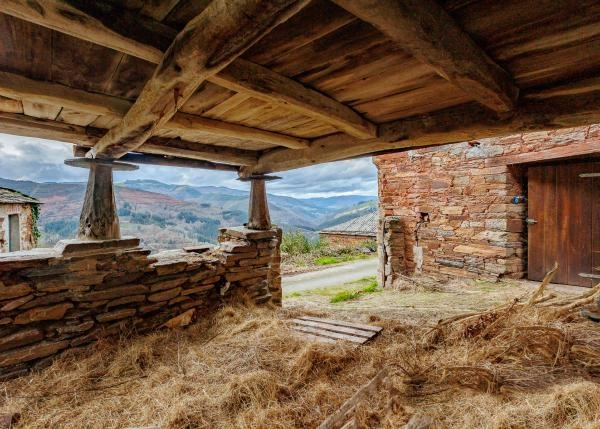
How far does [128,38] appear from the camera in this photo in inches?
44.3

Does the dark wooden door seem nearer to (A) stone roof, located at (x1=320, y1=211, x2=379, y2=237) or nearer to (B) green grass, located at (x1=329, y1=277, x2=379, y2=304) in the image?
(B) green grass, located at (x1=329, y1=277, x2=379, y2=304)

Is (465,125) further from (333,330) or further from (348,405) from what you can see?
(333,330)

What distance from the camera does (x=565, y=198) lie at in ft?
15.4

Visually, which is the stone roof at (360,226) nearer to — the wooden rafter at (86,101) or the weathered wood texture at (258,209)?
the weathered wood texture at (258,209)

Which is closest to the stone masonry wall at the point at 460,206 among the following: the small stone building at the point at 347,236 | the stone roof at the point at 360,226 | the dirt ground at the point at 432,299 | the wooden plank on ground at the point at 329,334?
the dirt ground at the point at 432,299

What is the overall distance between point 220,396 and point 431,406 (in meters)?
1.27

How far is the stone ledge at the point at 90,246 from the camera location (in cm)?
248

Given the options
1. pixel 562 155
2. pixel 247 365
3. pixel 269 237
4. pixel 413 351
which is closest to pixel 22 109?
pixel 247 365

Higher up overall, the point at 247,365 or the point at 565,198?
the point at 565,198

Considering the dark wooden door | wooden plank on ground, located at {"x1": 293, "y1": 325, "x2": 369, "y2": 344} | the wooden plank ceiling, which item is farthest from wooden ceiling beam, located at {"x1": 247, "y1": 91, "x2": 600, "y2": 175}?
the dark wooden door

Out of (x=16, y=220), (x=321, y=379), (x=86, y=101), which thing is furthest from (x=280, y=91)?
(x=16, y=220)

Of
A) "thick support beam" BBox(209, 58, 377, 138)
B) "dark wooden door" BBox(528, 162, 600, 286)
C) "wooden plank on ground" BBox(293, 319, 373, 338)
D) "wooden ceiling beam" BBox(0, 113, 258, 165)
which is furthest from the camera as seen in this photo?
"dark wooden door" BBox(528, 162, 600, 286)

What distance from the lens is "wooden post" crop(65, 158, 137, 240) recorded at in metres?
2.64

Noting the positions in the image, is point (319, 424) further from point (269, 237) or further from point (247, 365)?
point (269, 237)
